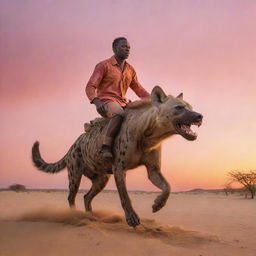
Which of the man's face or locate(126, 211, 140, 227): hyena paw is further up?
the man's face

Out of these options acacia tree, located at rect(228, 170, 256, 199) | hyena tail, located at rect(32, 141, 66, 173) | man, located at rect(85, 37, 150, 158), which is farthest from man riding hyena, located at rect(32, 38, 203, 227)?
acacia tree, located at rect(228, 170, 256, 199)

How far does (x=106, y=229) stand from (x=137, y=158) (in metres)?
1.07

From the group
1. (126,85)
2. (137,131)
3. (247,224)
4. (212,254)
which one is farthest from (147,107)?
(247,224)

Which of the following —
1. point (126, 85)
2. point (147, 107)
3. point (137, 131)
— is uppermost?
point (126, 85)

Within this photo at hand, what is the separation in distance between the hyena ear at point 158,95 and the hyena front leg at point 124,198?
1070 millimetres

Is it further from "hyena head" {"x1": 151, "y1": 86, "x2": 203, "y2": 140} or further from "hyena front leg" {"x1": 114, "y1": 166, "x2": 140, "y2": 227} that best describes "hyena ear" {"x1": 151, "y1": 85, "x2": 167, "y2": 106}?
"hyena front leg" {"x1": 114, "y1": 166, "x2": 140, "y2": 227}

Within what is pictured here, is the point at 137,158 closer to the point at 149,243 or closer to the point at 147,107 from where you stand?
the point at 147,107

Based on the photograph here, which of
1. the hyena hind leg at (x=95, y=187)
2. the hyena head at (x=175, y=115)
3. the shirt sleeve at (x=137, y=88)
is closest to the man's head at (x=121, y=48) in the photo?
the shirt sleeve at (x=137, y=88)

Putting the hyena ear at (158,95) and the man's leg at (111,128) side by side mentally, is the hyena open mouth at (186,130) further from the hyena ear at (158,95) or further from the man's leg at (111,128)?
the man's leg at (111,128)

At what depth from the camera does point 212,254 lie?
4.83m

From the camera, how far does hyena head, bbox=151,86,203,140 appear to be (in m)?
5.32

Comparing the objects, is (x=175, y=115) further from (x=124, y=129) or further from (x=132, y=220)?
(x=132, y=220)

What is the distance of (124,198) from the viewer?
225 inches

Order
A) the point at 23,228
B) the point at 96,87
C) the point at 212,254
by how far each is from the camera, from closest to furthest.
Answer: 1. the point at 212,254
2. the point at 23,228
3. the point at 96,87
